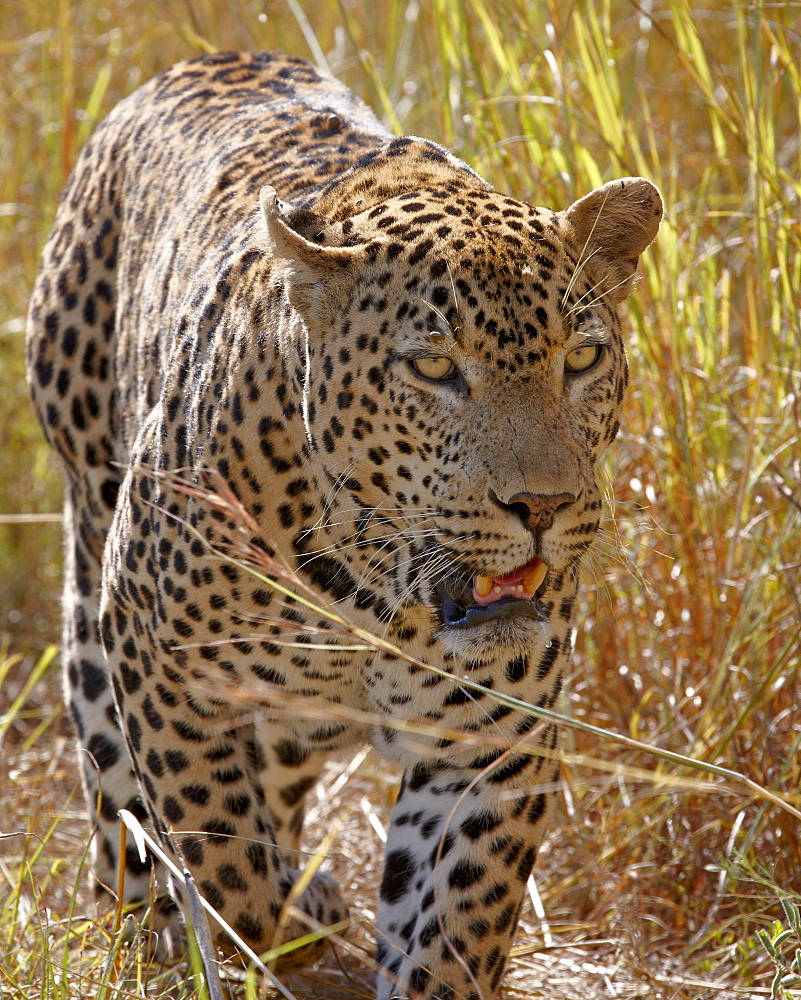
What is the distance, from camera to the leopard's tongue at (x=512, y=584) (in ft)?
10.2

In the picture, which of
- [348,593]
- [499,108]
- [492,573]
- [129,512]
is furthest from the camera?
[499,108]

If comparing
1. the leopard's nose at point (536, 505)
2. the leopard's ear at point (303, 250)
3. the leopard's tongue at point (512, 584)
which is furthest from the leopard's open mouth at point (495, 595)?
the leopard's ear at point (303, 250)

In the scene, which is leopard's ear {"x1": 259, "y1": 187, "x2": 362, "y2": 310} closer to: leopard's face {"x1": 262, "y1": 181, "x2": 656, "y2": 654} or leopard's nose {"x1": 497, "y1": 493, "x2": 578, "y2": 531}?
leopard's face {"x1": 262, "y1": 181, "x2": 656, "y2": 654}

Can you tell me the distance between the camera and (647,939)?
176 inches

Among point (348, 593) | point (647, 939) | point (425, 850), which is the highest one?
point (348, 593)

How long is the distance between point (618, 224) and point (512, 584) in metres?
1.01

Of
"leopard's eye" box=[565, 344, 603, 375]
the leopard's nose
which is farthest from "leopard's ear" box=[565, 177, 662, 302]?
the leopard's nose

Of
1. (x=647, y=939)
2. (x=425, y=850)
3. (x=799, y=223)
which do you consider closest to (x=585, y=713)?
(x=647, y=939)

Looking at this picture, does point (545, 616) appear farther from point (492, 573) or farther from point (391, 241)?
point (391, 241)

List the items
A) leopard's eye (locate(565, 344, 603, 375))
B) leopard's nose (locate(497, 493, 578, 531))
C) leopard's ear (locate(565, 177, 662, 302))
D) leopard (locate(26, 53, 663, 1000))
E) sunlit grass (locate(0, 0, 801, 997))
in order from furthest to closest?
sunlit grass (locate(0, 0, 801, 997)) → leopard's ear (locate(565, 177, 662, 302)) → leopard's eye (locate(565, 344, 603, 375)) → leopard (locate(26, 53, 663, 1000)) → leopard's nose (locate(497, 493, 578, 531))

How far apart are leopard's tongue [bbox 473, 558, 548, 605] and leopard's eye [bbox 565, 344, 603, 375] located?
0.47 meters

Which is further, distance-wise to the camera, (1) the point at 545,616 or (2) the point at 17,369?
(2) the point at 17,369

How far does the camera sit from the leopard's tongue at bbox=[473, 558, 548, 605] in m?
3.12

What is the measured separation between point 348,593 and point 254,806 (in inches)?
29.8
